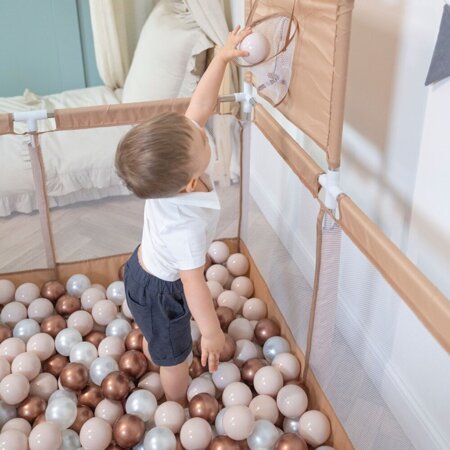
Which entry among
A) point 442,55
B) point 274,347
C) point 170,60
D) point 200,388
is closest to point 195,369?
point 200,388

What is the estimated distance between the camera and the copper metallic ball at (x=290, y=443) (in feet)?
3.65

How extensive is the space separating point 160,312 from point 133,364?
0.22 meters

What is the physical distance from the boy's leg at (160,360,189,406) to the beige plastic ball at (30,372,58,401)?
0.79 feet

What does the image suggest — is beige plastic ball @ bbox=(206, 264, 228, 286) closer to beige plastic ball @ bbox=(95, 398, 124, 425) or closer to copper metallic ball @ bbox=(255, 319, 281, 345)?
copper metallic ball @ bbox=(255, 319, 281, 345)

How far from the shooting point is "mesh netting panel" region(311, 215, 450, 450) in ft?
3.49

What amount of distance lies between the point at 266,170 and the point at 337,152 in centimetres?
74

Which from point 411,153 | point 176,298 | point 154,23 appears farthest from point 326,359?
point 154,23

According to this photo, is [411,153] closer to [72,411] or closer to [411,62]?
[411,62]

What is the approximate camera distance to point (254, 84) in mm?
1354

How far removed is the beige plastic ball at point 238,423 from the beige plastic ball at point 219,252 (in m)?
0.58

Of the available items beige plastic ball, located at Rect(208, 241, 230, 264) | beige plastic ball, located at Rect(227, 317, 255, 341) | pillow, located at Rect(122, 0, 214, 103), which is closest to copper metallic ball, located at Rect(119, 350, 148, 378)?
beige plastic ball, located at Rect(227, 317, 255, 341)

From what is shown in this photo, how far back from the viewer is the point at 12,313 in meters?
1.48

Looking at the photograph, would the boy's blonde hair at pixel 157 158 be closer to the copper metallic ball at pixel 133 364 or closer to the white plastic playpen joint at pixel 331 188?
the white plastic playpen joint at pixel 331 188

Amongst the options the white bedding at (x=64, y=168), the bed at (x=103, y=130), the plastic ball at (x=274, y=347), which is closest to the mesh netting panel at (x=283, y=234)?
the plastic ball at (x=274, y=347)
